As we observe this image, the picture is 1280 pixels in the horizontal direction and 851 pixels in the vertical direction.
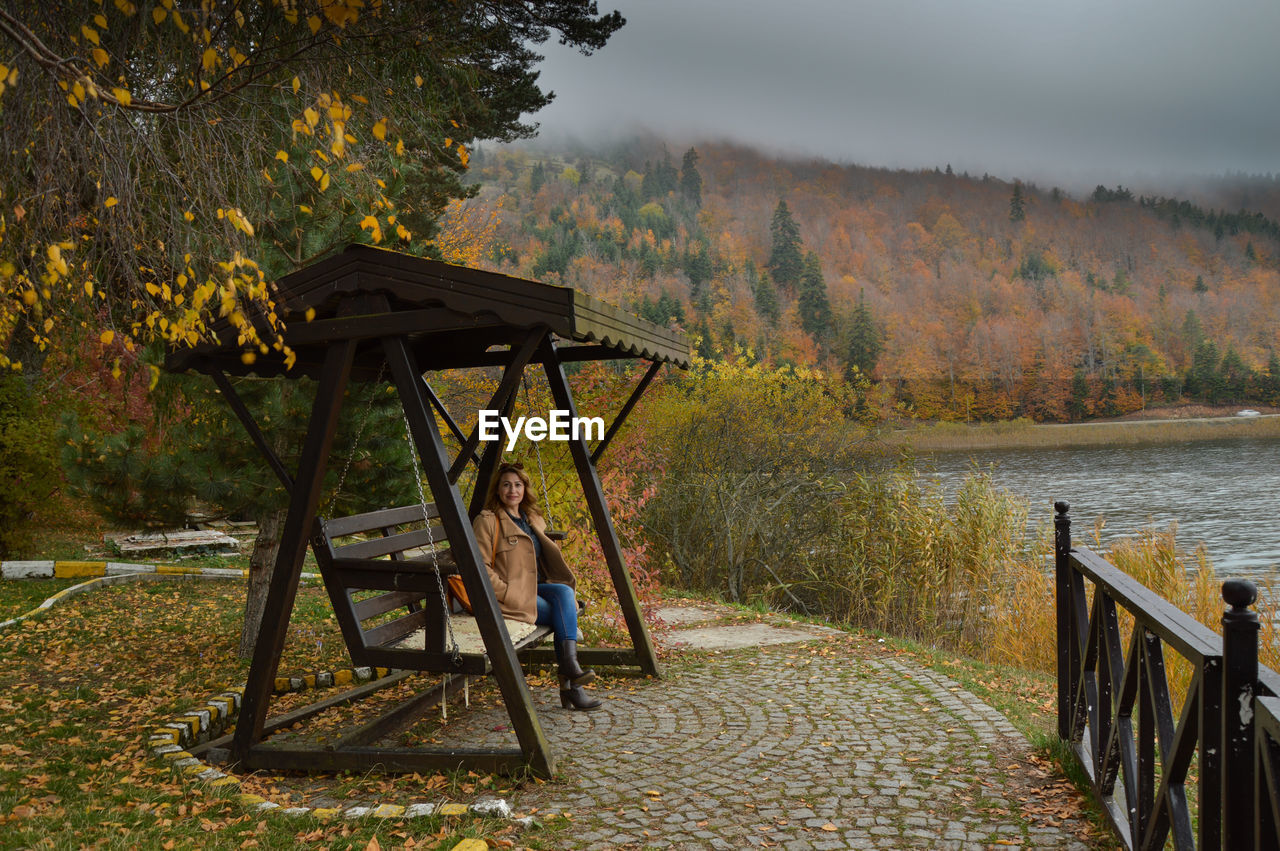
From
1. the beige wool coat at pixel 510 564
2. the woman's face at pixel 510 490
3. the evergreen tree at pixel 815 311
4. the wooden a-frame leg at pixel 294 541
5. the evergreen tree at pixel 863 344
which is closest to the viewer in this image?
the wooden a-frame leg at pixel 294 541

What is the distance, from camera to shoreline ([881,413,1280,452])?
38750 millimetres

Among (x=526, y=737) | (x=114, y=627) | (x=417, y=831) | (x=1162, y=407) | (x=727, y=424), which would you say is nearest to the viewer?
(x=417, y=831)

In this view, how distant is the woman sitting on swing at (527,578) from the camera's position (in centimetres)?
530

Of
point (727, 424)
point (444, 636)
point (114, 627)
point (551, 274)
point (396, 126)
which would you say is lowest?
point (114, 627)

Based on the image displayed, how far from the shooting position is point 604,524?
6.14m

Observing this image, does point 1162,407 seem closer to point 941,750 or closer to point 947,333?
point 947,333

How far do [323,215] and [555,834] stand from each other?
5220 mm

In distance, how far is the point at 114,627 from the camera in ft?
27.7

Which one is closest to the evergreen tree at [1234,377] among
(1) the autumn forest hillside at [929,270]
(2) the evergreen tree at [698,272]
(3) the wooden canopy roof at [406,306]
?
(1) the autumn forest hillside at [929,270]

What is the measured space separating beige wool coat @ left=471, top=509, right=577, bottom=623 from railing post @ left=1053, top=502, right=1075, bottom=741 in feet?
9.00

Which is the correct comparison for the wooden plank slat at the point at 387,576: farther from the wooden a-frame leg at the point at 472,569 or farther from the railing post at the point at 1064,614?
the railing post at the point at 1064,614

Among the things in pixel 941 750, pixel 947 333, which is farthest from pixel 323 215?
pixel 947 333

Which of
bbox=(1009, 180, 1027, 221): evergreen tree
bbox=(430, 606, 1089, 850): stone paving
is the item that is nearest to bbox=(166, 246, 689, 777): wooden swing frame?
bbox=(430, 606, 1089, 850): stone paving

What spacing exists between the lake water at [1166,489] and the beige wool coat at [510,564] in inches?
294
